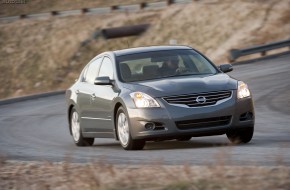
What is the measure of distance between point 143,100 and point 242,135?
1.58m

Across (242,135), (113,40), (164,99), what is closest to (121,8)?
(113,40)

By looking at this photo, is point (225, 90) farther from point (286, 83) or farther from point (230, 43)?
point (230, 43)

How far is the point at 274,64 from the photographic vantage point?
29500 mm

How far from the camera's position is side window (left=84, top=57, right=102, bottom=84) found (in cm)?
1487

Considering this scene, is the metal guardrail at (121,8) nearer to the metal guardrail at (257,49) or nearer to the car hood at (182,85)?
the metal guardrail at (257,49)

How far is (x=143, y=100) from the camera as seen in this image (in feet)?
41.4

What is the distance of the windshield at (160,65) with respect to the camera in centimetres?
1359

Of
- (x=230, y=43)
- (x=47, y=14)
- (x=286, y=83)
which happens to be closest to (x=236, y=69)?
(x=286, y=83)

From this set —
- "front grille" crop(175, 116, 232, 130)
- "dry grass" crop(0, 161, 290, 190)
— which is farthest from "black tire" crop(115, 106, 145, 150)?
"dry grass" crop(0, 161, 290, 190)

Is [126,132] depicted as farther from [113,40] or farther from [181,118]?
[113,40]

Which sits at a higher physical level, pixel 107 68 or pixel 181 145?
pixel 107 68

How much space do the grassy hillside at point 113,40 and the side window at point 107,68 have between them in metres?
25.8

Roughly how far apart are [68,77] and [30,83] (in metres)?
2.70

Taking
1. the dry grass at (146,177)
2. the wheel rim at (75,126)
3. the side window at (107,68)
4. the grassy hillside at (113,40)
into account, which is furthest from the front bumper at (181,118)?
the grassy hillside at (113,40)
